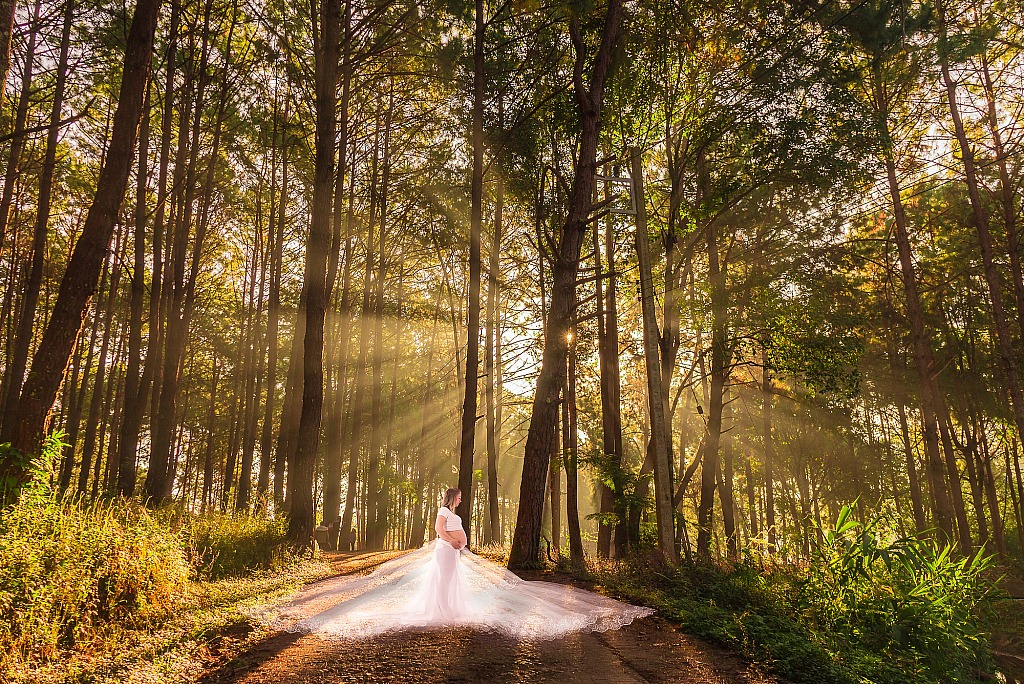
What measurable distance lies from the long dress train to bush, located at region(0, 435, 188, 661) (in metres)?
1.42

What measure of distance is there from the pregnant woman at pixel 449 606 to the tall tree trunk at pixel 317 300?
470 cm

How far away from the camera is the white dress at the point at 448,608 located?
6.78 metres

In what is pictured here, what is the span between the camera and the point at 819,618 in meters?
7.18

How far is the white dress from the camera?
22.2 ft

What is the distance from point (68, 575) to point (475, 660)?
149 inches

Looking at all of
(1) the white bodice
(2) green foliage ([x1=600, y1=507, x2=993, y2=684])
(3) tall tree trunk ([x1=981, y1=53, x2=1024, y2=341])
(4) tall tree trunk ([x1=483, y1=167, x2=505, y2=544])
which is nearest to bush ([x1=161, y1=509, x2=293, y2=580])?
(1) the white bodice

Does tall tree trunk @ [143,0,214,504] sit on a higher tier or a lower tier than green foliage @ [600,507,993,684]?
higher

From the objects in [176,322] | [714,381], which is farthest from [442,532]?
[176,322]

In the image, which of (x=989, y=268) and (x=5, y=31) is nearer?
(x=5, y=31)

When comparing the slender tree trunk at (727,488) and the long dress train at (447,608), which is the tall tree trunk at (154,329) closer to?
the long dress train at (447,608)

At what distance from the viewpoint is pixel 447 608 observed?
737cm

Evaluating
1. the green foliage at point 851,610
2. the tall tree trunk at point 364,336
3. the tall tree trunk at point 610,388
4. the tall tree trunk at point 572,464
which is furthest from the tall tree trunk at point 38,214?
the green foliage at point 851,610

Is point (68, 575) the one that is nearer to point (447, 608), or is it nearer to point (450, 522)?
point (447, 608)

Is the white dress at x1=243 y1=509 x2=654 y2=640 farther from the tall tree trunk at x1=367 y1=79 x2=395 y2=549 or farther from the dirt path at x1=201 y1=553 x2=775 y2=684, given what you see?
the tall tree trunk at x1=367 y1=79 x2=395 y2=549
